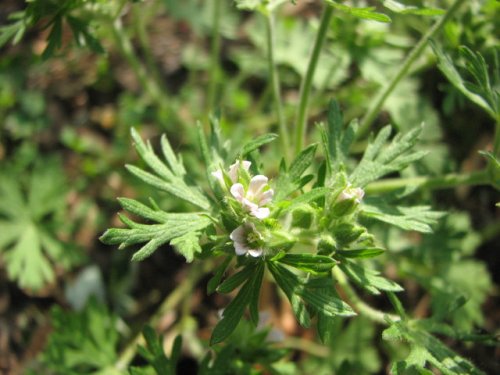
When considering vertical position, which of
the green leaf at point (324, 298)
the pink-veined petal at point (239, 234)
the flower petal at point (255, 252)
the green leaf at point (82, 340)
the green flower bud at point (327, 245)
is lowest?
the green leaf at point (82, 340)

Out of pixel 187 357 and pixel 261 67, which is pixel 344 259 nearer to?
pixel 187 357

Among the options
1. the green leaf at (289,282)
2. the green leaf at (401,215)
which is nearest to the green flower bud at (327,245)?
the green leaf at (289,282)

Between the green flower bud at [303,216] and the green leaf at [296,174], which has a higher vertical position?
the green leaf at [296,174]

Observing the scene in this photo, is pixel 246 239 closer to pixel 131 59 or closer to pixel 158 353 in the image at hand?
pixel 158 353

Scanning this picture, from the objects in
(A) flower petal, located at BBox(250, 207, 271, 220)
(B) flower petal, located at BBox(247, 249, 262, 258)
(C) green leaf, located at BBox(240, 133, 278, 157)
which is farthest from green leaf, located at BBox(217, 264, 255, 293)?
(C) green leaf, located at BBox(240, 133, 278, 157)

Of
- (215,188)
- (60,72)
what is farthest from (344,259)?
(60,72)

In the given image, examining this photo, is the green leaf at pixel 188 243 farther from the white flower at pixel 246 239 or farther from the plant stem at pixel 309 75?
the plant stem at pixel 309 75
